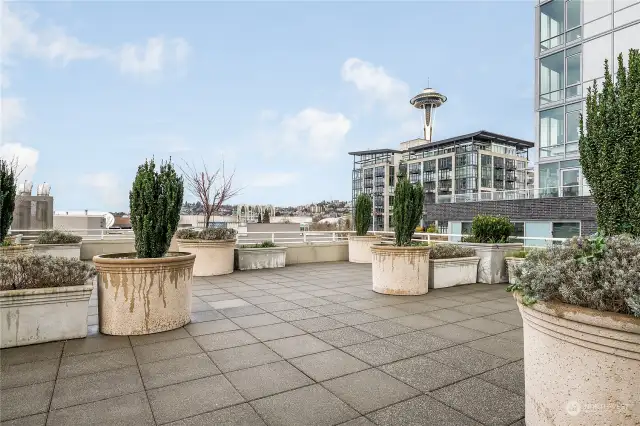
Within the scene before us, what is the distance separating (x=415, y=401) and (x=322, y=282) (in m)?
6.00

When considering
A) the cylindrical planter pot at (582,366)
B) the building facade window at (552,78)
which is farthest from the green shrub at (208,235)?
the building facade window at (552,78)

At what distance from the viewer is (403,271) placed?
24.0 feet

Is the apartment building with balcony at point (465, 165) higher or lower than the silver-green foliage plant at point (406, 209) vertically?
higher

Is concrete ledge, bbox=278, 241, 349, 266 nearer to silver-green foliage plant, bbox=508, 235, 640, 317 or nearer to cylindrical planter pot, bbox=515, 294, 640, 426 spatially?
silver-green foliage plant, bbox=508, 235, 640, 317

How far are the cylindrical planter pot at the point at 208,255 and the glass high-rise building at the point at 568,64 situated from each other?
1864 centimetres

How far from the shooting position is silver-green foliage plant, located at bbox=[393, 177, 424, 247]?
8000 millimetres

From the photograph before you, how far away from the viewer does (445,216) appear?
29969mm

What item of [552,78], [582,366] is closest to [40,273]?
[582,366]

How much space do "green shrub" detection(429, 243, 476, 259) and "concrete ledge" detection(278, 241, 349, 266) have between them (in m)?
5.24

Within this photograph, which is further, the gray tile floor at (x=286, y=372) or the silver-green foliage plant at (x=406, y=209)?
the silver-green foliage plant at (x=406, y=209)

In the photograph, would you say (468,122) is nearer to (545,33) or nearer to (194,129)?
(545,33)

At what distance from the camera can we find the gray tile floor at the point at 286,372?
109 inches

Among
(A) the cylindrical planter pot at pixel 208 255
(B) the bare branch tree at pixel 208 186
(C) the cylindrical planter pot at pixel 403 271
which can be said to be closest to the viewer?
(C) the cylindrical planter pot at pixel 403 271

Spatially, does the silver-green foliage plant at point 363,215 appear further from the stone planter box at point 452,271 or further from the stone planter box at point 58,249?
the stone planter box at point 58,249
